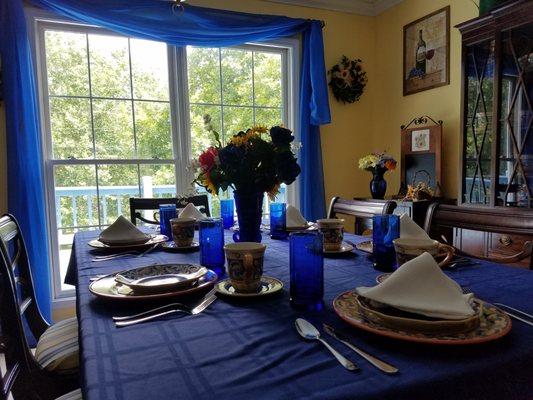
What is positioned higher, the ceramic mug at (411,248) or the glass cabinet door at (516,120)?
the glass cabinet door at (516,120)

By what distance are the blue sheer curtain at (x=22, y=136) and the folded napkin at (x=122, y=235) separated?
1249 mm

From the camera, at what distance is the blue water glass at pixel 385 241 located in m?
1.03

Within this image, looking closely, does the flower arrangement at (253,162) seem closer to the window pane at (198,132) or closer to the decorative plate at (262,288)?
the decorative plate at (262,288)

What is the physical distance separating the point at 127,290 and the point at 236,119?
242cm

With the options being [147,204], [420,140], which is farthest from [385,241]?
[420,140]

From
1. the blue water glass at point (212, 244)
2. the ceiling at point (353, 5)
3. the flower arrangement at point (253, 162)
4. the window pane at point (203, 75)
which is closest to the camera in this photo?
the blue water glass at point (212, 244)

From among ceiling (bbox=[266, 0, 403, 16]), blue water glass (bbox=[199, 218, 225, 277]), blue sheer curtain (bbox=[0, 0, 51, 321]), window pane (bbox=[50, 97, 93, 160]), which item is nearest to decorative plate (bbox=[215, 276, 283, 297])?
blue water glass (bbox=[199, 218, 225, 277])

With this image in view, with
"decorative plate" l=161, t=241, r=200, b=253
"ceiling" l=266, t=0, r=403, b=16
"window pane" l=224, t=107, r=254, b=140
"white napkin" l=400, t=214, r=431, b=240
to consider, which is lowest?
"decorative plate" l=161, t=241, r=200, b=253

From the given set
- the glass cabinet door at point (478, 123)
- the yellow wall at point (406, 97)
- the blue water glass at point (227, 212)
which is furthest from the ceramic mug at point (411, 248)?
the yellow wall at point (406, 97)

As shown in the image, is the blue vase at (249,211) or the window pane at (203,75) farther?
the window pane at (203,75)

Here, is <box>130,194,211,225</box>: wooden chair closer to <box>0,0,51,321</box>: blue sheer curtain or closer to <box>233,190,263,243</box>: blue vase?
<box>0,0,51,321</box>: blue sheer curtain

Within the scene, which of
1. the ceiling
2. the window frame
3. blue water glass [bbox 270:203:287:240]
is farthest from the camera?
the ceiling

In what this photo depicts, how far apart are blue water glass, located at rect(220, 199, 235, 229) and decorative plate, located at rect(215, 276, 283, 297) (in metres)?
0.96

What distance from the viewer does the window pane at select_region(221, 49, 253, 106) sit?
9.99 ft
